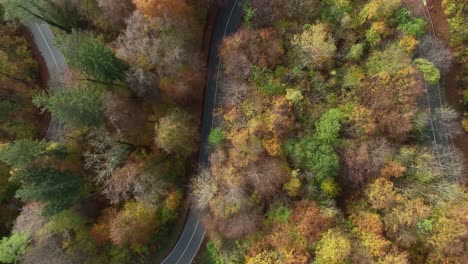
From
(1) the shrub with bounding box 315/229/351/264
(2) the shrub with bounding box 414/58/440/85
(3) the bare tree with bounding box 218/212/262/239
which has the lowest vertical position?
(1) the shrub with bounding box 315/229/351/264

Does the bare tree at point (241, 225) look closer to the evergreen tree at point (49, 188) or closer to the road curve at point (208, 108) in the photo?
the road curve at point (208, 108)

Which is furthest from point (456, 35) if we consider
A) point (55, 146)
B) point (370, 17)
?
point (55, 146)

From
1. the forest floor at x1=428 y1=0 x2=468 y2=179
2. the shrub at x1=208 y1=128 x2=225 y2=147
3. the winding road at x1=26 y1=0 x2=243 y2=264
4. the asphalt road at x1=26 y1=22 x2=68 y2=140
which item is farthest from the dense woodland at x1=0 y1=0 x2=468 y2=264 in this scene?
the asphalt road at x1=26 y1=22 x2=68 y2=140

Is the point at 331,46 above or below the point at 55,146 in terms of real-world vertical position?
above

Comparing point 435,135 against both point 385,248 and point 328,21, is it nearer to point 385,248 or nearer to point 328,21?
point 385,248

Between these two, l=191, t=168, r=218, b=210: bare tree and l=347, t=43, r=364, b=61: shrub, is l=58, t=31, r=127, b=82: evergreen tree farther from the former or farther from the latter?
A: l=347, t=43, r=364, b=61: shrub

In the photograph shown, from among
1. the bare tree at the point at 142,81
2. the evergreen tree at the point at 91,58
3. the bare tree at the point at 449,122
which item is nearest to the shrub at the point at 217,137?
the bare tree at the point at 142,81
